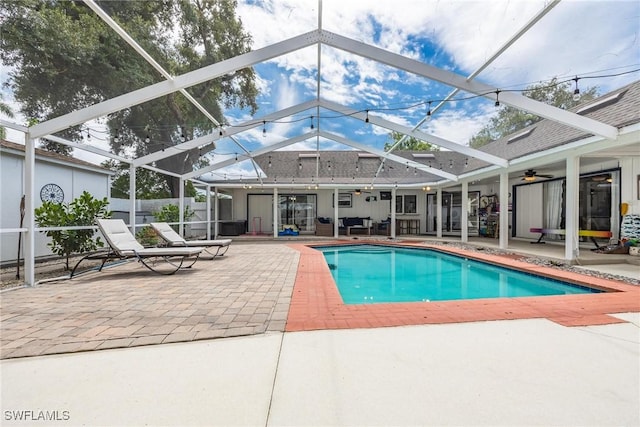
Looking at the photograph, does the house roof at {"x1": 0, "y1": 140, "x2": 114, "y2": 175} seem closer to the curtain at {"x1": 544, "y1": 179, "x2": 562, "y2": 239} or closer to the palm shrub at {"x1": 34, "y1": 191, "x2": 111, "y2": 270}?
the palm shrub at {"x1": 34, "y1": 191, "x2": 111, "y2": 270}

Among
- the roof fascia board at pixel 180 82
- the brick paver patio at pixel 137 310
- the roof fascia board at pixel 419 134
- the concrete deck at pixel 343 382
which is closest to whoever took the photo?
the concrete deck at pixel 343 382

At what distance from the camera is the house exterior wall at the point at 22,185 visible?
628cm

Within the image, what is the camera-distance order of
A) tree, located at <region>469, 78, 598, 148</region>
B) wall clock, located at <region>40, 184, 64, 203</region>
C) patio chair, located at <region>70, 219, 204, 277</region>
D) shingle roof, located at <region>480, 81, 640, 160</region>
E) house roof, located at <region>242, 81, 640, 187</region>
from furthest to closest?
wall clock, located at <region>40, 184, 64, 203</region> → house roof, located at <region>242, 81, 640, 187</region> → tree, located at <region>469, 78, 598, 148</region> → shingle roof, located at <region>480, 81, 640, 160</region> → patio chair, located at <region>70, 219, 204, 277</region>

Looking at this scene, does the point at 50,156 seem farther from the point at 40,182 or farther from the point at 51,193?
the point at 51,193

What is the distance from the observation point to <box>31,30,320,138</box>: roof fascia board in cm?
470

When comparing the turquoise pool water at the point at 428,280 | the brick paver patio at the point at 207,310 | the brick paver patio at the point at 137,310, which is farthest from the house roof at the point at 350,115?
the turquoise pool water at the point at 428,280

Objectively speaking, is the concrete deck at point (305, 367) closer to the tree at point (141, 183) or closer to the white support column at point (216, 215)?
the white support column at point (216, 215)

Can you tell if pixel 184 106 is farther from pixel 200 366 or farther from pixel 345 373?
pixel 345 373

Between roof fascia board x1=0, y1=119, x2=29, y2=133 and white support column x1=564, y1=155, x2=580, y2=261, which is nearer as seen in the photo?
roof fascia board x1=0, y1=119, x2=29, y2=133

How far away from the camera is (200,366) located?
6.53ft

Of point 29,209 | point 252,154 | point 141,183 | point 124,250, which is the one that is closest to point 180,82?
point 29,209

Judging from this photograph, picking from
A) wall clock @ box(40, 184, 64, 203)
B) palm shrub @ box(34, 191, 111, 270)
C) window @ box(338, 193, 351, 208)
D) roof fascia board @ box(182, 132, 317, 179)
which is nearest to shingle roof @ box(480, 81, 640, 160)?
roof fascia board @ box(182, 132, 317, 179)

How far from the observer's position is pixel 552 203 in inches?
383

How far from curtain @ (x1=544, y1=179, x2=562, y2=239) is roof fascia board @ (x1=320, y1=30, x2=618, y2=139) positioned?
→ 4971 millimetres
